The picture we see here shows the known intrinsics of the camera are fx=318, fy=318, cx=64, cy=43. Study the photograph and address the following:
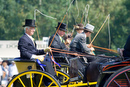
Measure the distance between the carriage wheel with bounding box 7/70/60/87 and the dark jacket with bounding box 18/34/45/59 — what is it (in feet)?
1.12

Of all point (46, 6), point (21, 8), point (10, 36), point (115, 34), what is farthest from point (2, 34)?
point (115, 34)

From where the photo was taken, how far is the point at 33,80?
5.64 meters

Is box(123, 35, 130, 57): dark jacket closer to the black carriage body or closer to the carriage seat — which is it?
the black carriage body

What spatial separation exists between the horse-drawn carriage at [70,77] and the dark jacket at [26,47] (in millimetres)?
138

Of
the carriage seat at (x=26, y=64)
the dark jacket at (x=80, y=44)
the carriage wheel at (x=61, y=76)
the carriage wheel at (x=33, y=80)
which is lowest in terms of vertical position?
the carriage wheel at (x=61, y=76)

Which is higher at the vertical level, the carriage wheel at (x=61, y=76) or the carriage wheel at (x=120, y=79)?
the carriage wheel at (x=120, y=79)

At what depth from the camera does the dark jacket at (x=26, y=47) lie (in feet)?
18.6

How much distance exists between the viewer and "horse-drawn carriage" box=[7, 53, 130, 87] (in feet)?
15.8

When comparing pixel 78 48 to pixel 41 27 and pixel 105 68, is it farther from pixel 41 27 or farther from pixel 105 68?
pixel 41 27

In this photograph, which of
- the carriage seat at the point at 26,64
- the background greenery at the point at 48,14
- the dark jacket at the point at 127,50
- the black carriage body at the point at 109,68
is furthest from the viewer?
the background greenery at the point at 48,14

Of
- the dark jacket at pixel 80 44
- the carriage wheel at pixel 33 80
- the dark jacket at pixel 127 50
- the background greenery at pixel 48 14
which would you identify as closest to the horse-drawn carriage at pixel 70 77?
the carriage wheel at pixel 33 80

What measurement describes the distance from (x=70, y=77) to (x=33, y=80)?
1.04 meters

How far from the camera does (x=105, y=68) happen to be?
5.00 meters

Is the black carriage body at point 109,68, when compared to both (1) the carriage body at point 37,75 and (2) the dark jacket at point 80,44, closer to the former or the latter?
(1) the carriage body at point 37,75
